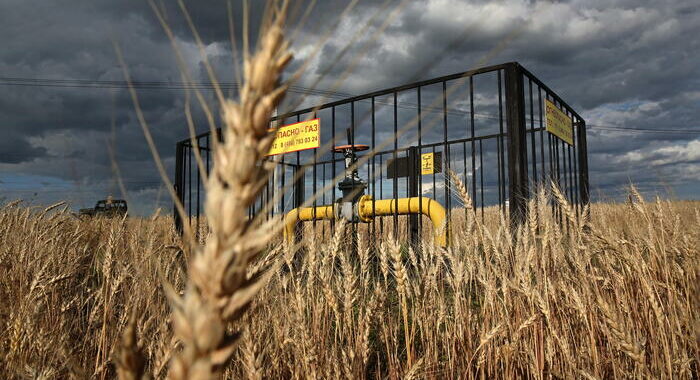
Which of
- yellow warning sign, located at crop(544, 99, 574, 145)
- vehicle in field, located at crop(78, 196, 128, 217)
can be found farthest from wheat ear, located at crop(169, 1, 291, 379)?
yellow warning sign, located at crop(544, 99, 574, 145)

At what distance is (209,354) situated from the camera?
0.43 meters

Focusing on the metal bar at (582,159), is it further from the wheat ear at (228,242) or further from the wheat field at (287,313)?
the wheat ear at (228,242)

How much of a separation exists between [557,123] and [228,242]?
5.02 metres

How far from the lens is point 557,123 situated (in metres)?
4.79

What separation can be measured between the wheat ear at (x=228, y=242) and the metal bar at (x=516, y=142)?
11.3 feet

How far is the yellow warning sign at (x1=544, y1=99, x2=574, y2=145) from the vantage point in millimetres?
4484

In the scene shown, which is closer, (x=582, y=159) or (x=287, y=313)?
(x=287, y=313)

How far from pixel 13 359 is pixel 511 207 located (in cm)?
335

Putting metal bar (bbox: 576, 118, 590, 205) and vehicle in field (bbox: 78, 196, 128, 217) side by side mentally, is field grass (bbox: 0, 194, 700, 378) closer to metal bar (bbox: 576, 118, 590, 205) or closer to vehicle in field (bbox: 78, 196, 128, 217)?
vehicle in field (bbox: 78, 196, 128, 217)

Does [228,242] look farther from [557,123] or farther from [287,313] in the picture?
[557,123]

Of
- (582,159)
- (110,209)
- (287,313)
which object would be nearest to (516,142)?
(287,313)

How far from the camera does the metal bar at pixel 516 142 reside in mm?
3695

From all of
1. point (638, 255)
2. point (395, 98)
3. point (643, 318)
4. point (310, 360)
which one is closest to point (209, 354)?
point (310, 360)

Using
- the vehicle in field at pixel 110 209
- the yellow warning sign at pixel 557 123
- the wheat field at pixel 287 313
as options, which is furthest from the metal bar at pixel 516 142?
the vehicle in field at pixel 110 209
